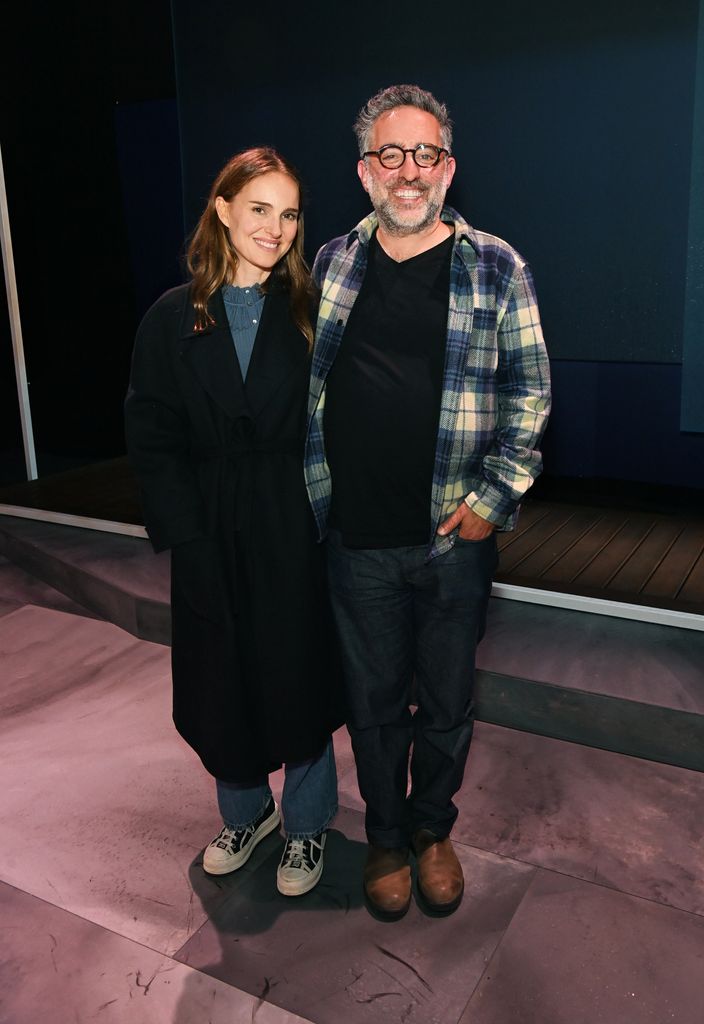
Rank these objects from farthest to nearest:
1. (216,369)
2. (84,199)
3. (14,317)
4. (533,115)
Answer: (84,199) < (14,317) < (533,115) < (216,369)

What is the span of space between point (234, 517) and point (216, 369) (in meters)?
0.30

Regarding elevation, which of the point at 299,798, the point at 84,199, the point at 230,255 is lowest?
the point at 299,798

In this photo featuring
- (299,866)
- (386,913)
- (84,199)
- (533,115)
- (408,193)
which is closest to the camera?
(408,193)

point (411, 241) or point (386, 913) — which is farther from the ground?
point (411, 241)

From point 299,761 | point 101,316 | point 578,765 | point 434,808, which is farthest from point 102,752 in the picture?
point 101,316

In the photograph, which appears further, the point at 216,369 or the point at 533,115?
the point at 533,115

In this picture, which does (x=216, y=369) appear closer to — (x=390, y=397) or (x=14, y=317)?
(x=390, y=397)

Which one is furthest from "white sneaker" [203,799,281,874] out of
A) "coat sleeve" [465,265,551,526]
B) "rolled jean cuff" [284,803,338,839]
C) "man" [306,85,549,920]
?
"coat sleeve" [465,265,551,526]

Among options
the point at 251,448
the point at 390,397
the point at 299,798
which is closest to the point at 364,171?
A: the point at 390,397

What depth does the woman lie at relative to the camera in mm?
1797

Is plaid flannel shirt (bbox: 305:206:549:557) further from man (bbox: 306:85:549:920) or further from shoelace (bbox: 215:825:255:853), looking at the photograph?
shoelace (bbox: 215:825:255:853)

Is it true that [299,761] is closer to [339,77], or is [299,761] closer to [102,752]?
[102,752]

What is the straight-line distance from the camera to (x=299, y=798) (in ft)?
6.82

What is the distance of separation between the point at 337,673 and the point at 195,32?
287cm
